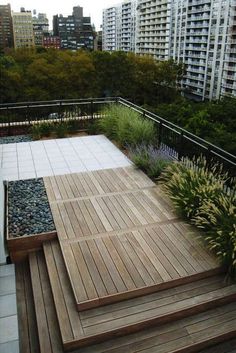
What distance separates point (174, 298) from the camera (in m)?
3.09

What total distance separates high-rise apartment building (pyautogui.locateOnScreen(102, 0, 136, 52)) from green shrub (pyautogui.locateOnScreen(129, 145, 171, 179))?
86035 mm

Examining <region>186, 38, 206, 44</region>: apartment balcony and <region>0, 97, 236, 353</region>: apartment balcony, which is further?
<region>186, 38, 206, 44</region>: apartment balcony

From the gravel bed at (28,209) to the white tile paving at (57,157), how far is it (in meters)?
0.48

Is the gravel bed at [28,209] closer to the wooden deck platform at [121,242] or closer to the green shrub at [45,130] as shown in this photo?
the wooden deck platform at [121,242]

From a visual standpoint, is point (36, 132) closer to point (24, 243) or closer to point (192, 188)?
point (24, 243)

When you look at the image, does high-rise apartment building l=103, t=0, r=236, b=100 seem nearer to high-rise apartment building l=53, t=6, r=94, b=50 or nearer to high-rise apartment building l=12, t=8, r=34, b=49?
high-rise apartment building l=53, t=6, r=94, b=50

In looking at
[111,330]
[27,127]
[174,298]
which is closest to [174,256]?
[174,298]

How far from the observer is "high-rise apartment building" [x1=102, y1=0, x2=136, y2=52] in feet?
278

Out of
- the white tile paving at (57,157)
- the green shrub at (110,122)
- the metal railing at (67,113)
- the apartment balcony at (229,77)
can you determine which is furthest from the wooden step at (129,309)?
the apartment balcony at (229,77)

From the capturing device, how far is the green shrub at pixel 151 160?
18.6 ft

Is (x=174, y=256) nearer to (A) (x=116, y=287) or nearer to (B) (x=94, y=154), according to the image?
(A) (x=116, y=287)

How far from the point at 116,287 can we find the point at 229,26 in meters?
56.1

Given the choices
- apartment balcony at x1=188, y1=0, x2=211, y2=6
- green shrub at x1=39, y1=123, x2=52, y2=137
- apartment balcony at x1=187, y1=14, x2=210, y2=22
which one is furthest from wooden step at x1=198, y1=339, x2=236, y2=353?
apartment balcony at x1=188, y1=0, x2=211, y2=6

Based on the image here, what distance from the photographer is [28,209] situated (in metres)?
4.47
